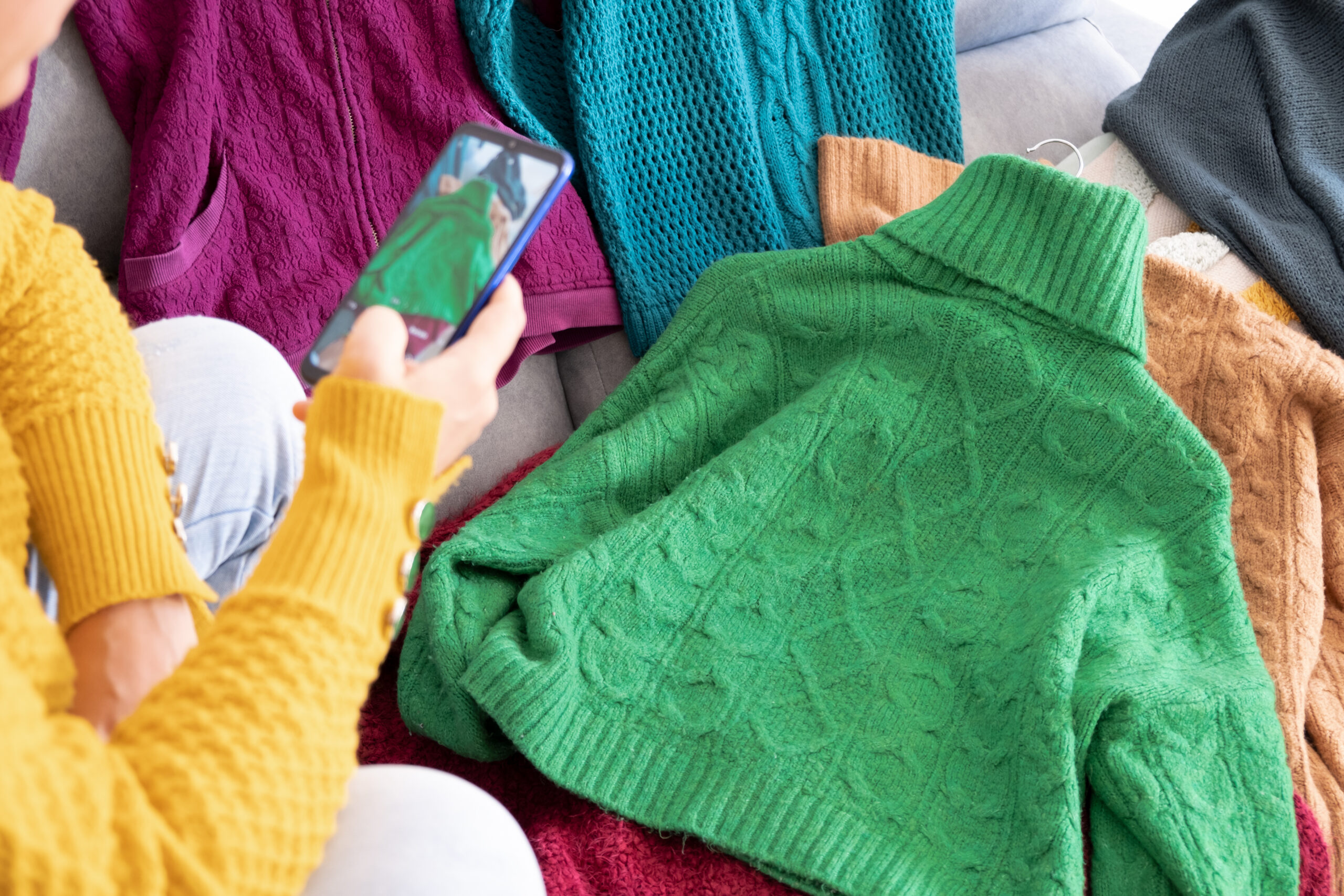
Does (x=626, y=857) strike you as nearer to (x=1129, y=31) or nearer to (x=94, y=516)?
(x=94, y=516)

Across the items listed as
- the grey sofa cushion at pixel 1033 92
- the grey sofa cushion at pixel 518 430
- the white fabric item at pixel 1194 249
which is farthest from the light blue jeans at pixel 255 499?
the grey sofa cushion at pixel 1033 92

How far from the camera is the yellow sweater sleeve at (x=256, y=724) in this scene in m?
0.42

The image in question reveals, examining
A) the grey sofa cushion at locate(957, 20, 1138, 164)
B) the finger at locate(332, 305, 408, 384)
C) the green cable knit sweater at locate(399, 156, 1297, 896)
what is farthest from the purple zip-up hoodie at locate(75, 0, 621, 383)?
the grey sofa cushion at locate(957, 20, 1138, 164)

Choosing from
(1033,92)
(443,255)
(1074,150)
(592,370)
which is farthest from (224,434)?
(1033,92)

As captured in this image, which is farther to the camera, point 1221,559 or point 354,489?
point 1221,559

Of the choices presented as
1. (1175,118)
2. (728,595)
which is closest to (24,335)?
(728,595)

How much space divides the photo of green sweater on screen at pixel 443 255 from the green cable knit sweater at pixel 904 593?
291mm

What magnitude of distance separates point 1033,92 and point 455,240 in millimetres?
1494

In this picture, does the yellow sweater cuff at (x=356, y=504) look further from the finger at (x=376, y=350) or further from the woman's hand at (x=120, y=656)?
the woman's hand at (x=120, y=656)

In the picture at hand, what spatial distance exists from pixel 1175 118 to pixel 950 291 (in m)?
0.76

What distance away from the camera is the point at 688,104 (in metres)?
1.38

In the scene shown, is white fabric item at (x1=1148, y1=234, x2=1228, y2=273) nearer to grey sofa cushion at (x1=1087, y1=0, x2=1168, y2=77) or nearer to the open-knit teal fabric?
the open-knit teal fabric

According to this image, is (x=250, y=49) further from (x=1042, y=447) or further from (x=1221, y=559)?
(x=1221, y=559)

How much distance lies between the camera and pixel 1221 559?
0.92 metres
